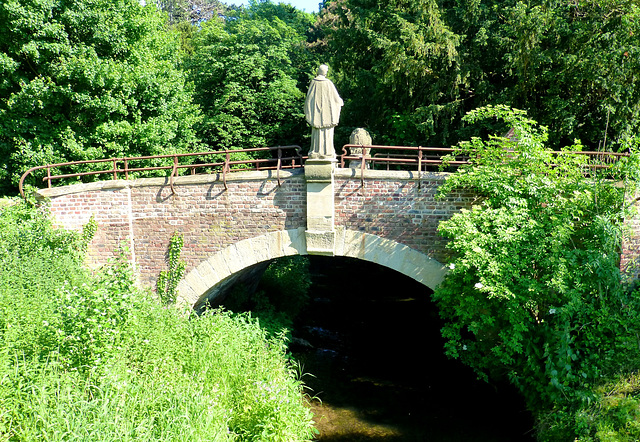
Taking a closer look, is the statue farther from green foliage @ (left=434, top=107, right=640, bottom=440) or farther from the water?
the water

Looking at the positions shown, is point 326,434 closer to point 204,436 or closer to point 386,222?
point 204,436

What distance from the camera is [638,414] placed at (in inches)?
264

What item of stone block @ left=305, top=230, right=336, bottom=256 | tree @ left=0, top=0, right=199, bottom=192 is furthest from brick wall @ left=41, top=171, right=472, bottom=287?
tree @ left=0, top=0, right=199, bottom=192

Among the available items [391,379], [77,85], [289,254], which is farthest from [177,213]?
[391,379]

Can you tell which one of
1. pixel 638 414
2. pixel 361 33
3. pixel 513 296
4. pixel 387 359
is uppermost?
pixel 361 33

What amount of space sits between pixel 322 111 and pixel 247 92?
10.8 metres

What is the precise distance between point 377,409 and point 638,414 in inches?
170

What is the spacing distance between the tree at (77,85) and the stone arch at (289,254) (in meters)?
5.29

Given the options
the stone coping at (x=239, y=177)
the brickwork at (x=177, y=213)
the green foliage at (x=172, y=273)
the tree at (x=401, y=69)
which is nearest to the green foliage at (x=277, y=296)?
the green foliage at (x=172, y=273)

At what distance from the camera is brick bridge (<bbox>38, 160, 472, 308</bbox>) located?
9.09 meters

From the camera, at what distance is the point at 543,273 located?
26.7 feet

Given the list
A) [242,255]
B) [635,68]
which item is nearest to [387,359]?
[242,255]

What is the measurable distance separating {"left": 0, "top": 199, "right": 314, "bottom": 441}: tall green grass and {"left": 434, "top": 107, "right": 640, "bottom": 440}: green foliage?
337 centimetres

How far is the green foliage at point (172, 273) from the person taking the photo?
398 inches
